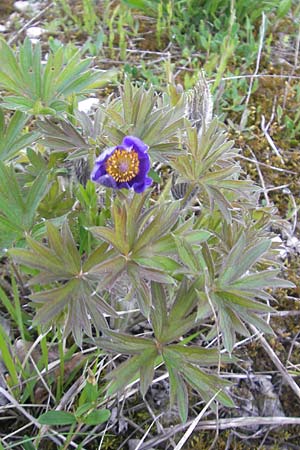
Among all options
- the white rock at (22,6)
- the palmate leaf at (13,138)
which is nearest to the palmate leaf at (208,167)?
the palmate leaf at (13,138)

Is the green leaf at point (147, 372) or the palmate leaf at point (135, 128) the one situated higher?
the palmate leaf at point (135, 128)

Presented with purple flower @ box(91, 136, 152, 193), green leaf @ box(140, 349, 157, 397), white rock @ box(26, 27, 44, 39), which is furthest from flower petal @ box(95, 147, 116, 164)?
white rock @ box(26, 27, 44, 39)

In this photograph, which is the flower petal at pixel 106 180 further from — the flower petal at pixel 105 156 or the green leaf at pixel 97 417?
the green leaf at pixel 97 417

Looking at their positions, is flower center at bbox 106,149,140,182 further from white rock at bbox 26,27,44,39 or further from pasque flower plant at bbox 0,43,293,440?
white rock at bbox 26,27,44,39

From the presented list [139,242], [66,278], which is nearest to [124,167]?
[139,242]

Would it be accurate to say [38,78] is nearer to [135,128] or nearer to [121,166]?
[135,128]
